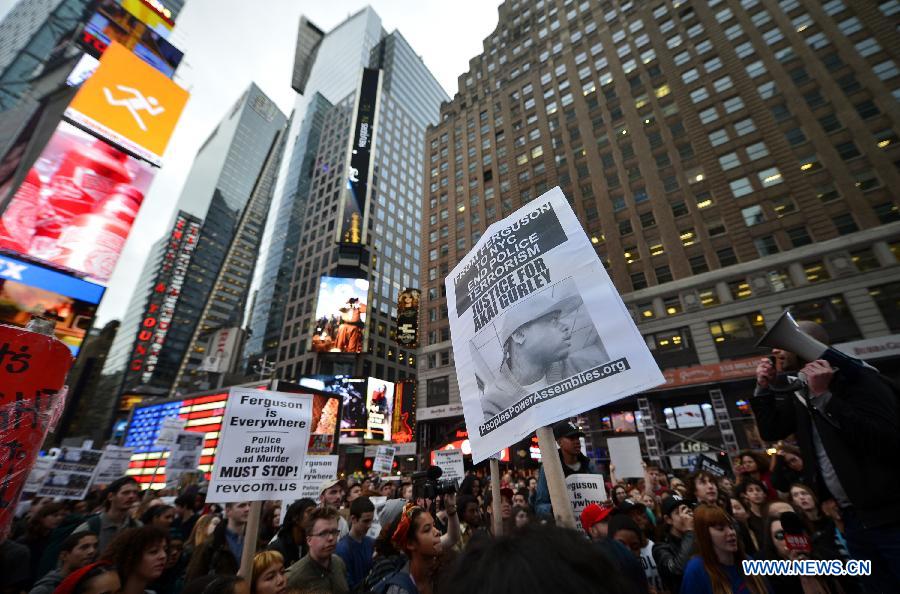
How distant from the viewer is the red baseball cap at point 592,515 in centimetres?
464

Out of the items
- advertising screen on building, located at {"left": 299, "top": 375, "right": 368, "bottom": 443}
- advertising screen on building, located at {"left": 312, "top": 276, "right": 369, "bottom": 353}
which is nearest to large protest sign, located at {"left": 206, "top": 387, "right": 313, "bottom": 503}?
advertising screen on building, located at {"left": 299, "top": 375, "right": 368, "bottom": 443}

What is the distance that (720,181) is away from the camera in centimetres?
3372

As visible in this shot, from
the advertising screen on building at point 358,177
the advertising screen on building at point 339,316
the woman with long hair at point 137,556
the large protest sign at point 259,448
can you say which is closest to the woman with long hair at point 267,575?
the large protest sign at point 259,448

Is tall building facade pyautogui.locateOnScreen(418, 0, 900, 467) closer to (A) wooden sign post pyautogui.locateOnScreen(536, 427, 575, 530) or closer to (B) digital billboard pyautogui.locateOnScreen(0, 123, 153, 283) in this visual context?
(A) wooden sign post pyautogui.locateOnScreen(536, 427, 575, 530)

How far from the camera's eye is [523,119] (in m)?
51.9

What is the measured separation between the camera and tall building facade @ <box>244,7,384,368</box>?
89812mm

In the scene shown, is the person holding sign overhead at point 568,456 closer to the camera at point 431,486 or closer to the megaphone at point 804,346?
the camera at point 431,486

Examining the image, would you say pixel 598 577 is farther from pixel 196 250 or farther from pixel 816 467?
pixel 196 250

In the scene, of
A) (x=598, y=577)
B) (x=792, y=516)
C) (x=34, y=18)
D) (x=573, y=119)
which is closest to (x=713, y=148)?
(x=573, y=119)

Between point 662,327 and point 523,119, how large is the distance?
34108 mm

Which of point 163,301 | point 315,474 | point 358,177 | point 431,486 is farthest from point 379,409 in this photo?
point 163,301

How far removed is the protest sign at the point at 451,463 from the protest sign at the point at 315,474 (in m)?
3.18

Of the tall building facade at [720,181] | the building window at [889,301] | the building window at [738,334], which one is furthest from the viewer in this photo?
the building window at [738,334]

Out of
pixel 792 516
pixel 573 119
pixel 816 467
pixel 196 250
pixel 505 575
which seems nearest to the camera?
pixel 505 575
